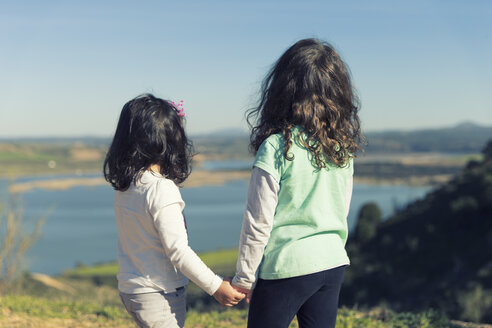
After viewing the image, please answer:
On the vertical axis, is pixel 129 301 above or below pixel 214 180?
above

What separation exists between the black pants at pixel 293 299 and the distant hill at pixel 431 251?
1389 centimetres

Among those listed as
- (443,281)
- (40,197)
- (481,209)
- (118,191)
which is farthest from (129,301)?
(40,197)

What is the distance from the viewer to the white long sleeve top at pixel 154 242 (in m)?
1.83

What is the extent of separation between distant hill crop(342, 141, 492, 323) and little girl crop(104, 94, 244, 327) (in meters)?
14.1

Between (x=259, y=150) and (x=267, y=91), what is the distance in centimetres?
29

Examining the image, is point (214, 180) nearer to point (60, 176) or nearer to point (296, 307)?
point (60, 176)

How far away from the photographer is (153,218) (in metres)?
1.84

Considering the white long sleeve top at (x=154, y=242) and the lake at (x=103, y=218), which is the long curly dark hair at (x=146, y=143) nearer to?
the white long sleeve top at (x=154, y=242)

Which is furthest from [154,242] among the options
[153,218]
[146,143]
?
[146,143]

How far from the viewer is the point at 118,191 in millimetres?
1993

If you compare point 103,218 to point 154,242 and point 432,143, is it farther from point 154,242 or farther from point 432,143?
point 154,242

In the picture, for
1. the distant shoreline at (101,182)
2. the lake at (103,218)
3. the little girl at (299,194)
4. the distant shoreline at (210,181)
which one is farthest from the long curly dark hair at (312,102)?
the distant shoreline at (101,182)

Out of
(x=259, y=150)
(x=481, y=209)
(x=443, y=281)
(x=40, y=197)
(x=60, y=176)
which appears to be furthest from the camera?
(x=60, y=176)

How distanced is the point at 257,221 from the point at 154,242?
0.43 meters
